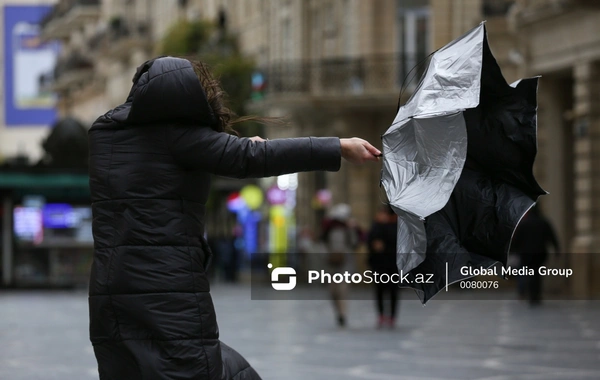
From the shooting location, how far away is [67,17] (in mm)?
90625

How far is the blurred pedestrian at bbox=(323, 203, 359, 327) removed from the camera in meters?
20.9

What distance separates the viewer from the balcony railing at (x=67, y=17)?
8856cm

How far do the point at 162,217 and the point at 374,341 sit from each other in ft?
42.8

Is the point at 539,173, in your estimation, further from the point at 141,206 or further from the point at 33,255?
the point at 141,206

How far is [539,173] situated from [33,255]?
42.1 feet

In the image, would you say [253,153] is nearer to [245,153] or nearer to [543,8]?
[245,153]

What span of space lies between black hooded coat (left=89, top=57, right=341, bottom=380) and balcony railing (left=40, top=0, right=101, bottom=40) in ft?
277

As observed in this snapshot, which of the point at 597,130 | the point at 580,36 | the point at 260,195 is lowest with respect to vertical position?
the point at 260,195

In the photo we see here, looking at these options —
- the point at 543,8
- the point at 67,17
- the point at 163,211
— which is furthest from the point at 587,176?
the point at 67,17

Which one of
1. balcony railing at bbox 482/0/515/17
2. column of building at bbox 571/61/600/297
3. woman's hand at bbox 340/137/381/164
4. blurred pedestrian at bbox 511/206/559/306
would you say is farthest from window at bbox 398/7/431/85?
woman's hand at bbox 340/137/381/164

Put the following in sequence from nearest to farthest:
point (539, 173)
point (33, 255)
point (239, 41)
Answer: point (539, 173) < point (33, 255) < point (239, 41)

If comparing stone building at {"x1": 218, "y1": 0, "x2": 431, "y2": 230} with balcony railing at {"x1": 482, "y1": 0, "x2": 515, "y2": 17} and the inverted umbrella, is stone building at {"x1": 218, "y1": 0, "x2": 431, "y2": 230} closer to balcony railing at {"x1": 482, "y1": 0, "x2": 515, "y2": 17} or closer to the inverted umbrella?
balcony railing at {"x1": 482, "y1": 0, "x2": 515, "y2": 17}

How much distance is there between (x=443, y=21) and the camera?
39.0 m

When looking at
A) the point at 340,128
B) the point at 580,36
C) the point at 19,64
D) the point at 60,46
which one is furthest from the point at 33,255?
→ the point at 60,46
